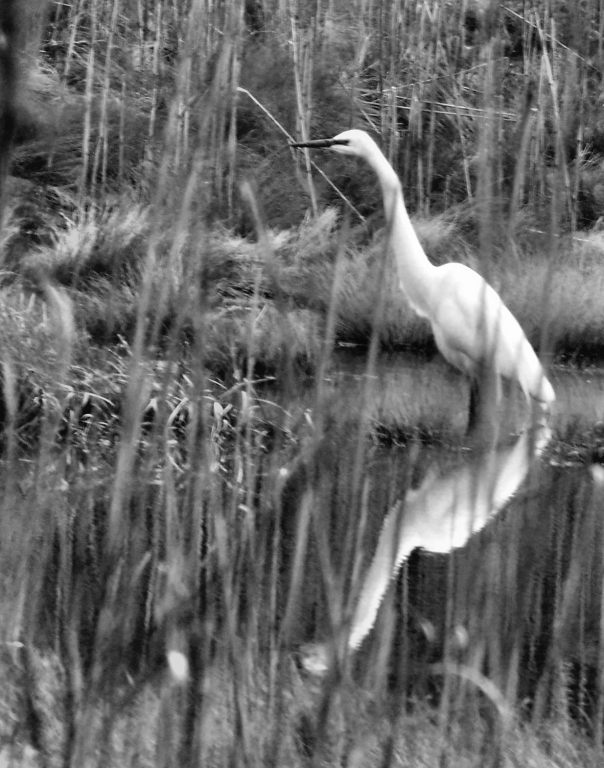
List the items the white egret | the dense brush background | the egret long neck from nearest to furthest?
1. the dense brush background
2. the white egret
3. the egret long neck

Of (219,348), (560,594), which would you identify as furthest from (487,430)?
(219,348)

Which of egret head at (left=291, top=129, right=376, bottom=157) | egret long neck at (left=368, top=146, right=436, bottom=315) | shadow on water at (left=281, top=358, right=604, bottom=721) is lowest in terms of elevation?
shadow on water at (left=281, top=358, right=604, bottom=721)

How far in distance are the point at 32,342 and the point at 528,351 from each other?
5.04 feet

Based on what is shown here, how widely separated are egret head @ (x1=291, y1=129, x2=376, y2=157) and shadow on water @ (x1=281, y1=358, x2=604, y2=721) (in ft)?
2.42

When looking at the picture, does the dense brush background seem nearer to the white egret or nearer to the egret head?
the white egret

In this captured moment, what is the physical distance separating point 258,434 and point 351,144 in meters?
1.62

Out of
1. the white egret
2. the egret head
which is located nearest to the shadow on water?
the white egret

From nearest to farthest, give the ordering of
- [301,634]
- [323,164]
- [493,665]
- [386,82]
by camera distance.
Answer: [493,665]
[301,634]
[323,164]
[386,82]

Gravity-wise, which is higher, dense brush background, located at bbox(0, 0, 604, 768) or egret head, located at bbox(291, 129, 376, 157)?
egret head, located at bbox(291, 129, 376, 157)

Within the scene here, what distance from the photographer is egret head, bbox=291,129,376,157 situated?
12.0 ft

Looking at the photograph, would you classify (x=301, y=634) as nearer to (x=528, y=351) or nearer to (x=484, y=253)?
(x=484, y=253)

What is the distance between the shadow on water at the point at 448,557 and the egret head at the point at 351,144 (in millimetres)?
737

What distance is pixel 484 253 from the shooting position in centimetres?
69

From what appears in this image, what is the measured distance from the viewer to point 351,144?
372 centimetres
